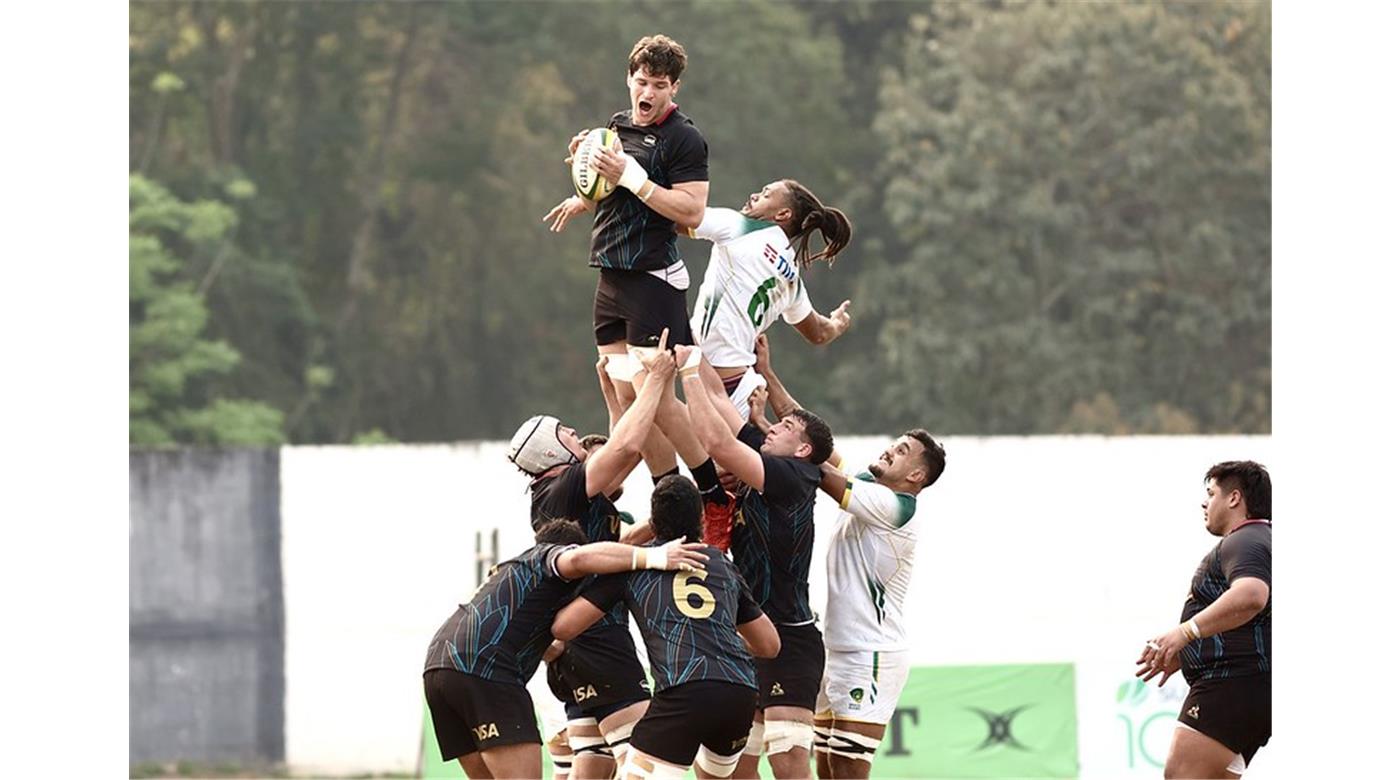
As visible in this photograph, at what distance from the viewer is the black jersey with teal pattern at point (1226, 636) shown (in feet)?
35.9

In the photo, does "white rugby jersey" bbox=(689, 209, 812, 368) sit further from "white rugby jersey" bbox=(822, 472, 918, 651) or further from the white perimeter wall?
the white perimeter wall

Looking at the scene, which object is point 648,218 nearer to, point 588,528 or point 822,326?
point 588,528

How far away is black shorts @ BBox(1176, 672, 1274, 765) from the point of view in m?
11.1

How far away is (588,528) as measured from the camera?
11047 millimetres

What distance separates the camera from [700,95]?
41500 mm

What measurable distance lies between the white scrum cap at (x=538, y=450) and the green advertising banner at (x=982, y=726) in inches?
355

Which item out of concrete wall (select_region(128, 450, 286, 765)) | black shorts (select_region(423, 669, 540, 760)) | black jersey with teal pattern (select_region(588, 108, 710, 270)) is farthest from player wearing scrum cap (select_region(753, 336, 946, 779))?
concrete wall (select_region(128, 450, 286, 765))

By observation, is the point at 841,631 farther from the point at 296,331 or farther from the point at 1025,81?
the point at 296,331

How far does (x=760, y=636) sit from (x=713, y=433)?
0.97 m

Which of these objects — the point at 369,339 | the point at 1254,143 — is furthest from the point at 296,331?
the point at 1254,143

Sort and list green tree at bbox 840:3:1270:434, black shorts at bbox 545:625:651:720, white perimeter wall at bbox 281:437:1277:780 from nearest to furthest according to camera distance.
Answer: black shorts at bbox 545:625:651:720
white perimeter wall at bbox 281:437:1277:780
green tree at bbox 840:3:1270:434

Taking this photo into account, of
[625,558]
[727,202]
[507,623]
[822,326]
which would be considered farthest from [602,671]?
[727,202]

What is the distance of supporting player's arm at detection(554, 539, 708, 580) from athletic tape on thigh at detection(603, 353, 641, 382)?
1.03 meters

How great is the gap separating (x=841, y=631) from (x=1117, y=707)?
28.9 ft
